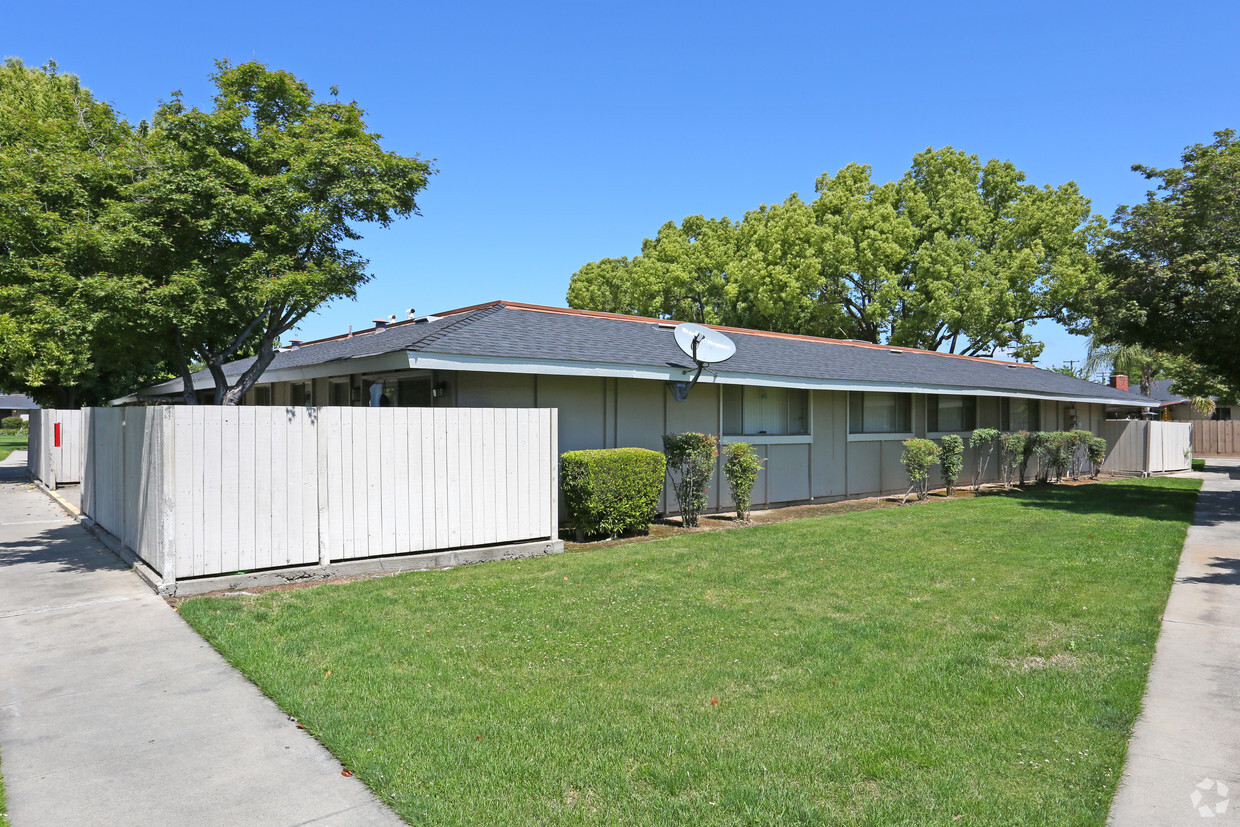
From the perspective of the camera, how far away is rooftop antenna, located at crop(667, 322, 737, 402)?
1181 centimetres

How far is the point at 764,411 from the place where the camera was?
46.9 feet

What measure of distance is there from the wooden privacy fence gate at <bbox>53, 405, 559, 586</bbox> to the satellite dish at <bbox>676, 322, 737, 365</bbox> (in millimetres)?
3116

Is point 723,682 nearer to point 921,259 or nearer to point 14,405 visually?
point 921,259

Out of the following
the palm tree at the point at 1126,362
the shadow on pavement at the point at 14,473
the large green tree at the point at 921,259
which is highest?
the large green tree at the point at 921,259

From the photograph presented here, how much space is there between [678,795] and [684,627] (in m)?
2.70

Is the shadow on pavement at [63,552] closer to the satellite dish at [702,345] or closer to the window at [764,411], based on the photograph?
the satellite dish at [702,345]

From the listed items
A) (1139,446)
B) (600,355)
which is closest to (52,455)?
(600,355)

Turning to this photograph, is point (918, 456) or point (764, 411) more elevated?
point (764, 411)

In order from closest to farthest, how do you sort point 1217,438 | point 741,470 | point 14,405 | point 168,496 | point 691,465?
point 168,496, point 691,465, point 741,470, point 1217,438, point 14,405

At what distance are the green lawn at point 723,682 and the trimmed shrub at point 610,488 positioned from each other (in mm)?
1424

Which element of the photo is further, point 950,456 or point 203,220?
point 950,456

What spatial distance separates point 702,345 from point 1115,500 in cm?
1045

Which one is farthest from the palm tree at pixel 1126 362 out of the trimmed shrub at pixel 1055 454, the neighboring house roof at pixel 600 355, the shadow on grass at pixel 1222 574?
the shadow on grass at pixel 1222 574

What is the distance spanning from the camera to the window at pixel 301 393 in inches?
594
